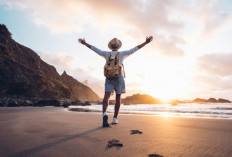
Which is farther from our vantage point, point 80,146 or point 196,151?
point 80,146

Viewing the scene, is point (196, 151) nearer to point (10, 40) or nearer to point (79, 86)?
point (10, 40)

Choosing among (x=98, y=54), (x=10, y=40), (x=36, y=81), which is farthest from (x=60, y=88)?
A: (x=98, y=54)

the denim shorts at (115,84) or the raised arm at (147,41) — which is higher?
the raised arm at (147,41)

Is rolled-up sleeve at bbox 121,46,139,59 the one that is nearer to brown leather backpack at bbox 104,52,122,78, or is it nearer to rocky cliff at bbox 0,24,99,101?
brown leather backpack at bbox 104,52,122,78

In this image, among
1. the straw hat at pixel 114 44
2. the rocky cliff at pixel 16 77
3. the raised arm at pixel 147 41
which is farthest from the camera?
the rocky cliff at pixel 16 77

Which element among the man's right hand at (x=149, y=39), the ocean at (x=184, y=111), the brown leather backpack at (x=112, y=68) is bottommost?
the ocean at (x=184, y=111)

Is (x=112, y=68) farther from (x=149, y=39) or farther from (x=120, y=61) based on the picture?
(x=149, y=39)

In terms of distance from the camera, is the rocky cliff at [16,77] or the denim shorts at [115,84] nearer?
the denim shorts at [115,84]

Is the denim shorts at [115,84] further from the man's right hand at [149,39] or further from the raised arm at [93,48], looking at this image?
the man's right hand at [149,39]

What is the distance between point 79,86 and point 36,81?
135058mm

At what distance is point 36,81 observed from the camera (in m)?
57.2

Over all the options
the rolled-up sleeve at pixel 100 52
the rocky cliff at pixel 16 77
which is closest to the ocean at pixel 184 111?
the rolled-up sleeve at pixel 100 52

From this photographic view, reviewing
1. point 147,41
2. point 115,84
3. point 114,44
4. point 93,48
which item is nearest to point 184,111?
point 147,41

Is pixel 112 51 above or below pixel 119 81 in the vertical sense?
above
